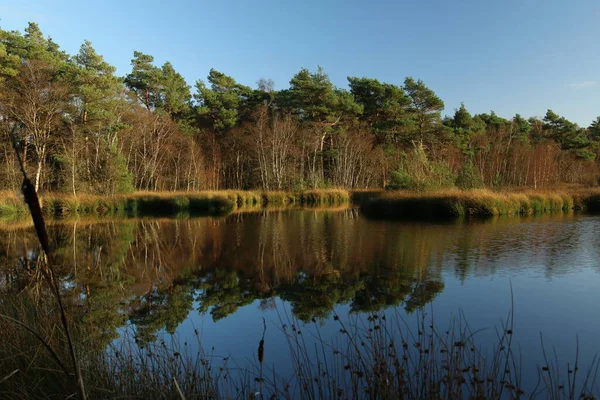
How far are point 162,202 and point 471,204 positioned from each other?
681 inches

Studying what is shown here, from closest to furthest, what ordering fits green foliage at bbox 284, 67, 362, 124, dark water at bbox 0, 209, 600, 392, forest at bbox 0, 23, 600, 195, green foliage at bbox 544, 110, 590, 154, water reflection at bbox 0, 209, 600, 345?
dark water at bbox 0, 209, 600, 392 → water reflection at bbox 0, 209, 600, 345 → forest at bbox 0, 23, 600, 195 → green foliage at bbox 284, 67, 362, 124 → green foliage at bbox 544, 110, 590, 154

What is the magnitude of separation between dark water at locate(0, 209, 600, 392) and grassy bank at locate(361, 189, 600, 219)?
3.72m

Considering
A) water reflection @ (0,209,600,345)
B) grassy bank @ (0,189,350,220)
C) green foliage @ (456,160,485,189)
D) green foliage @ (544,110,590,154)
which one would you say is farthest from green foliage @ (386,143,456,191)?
green foliage @ (544,110,590,154)

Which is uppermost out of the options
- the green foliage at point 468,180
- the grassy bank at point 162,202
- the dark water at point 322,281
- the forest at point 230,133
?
the forest at point 230,133

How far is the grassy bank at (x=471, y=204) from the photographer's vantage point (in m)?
18.0

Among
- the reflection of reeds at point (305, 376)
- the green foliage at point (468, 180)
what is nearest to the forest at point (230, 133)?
the green foliage at point (468, 180)

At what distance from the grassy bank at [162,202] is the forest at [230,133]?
1.90m

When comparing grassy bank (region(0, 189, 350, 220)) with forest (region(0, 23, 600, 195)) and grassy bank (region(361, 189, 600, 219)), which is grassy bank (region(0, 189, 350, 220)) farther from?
grassy bank (region(361, 189, 600, 219))

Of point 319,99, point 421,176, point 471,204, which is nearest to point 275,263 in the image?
point 471,204

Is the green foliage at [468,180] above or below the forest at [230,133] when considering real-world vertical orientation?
below

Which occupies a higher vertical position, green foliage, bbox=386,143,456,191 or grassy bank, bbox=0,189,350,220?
green foliage, bbox=386,143,456,191

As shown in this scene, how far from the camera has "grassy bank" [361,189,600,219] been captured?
18.0 m

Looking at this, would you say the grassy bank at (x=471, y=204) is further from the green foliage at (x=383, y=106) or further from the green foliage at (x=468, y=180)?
the green foliage at (x=383, y=106)

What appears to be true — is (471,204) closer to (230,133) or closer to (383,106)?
(383,106)
